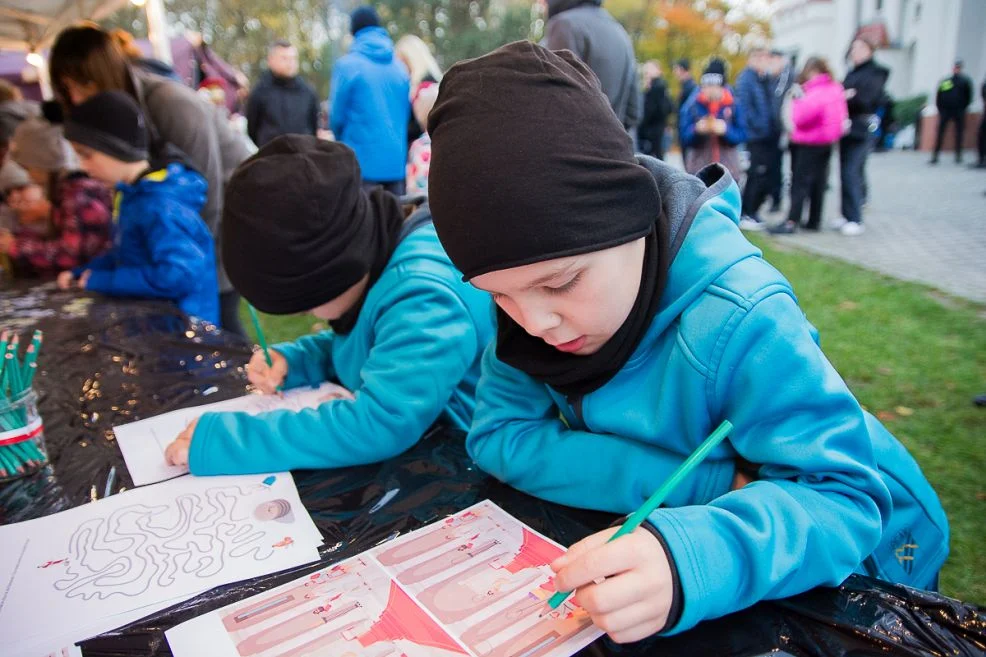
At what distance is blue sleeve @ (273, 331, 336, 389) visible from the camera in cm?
143

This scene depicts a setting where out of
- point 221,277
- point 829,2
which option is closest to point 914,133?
point 829,2

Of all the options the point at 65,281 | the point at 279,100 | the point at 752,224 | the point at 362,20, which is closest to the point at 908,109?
the point at 752,224

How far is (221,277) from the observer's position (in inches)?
108

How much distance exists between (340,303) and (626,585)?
2.87 feet

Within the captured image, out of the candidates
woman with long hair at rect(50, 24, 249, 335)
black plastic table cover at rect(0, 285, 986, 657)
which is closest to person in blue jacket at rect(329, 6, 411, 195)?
woman with long hair at rect(50, 24, 249, 335)

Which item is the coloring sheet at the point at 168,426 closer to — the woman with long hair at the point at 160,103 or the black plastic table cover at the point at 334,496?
the black plastic table cover at the point at 334,496

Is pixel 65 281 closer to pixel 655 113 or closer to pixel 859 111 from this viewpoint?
pixel 859 111

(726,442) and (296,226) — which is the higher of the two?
(296,226)

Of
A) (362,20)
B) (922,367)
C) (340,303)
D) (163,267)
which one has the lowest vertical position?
(922,367)

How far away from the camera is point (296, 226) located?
1104 mm

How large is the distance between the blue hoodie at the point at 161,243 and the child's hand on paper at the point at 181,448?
47.7 inches

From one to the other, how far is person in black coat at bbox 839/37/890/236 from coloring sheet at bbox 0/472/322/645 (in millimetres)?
5865

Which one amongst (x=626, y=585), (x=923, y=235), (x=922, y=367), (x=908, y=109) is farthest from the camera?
(x=908, y=109)

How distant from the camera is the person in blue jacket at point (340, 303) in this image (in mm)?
1042
